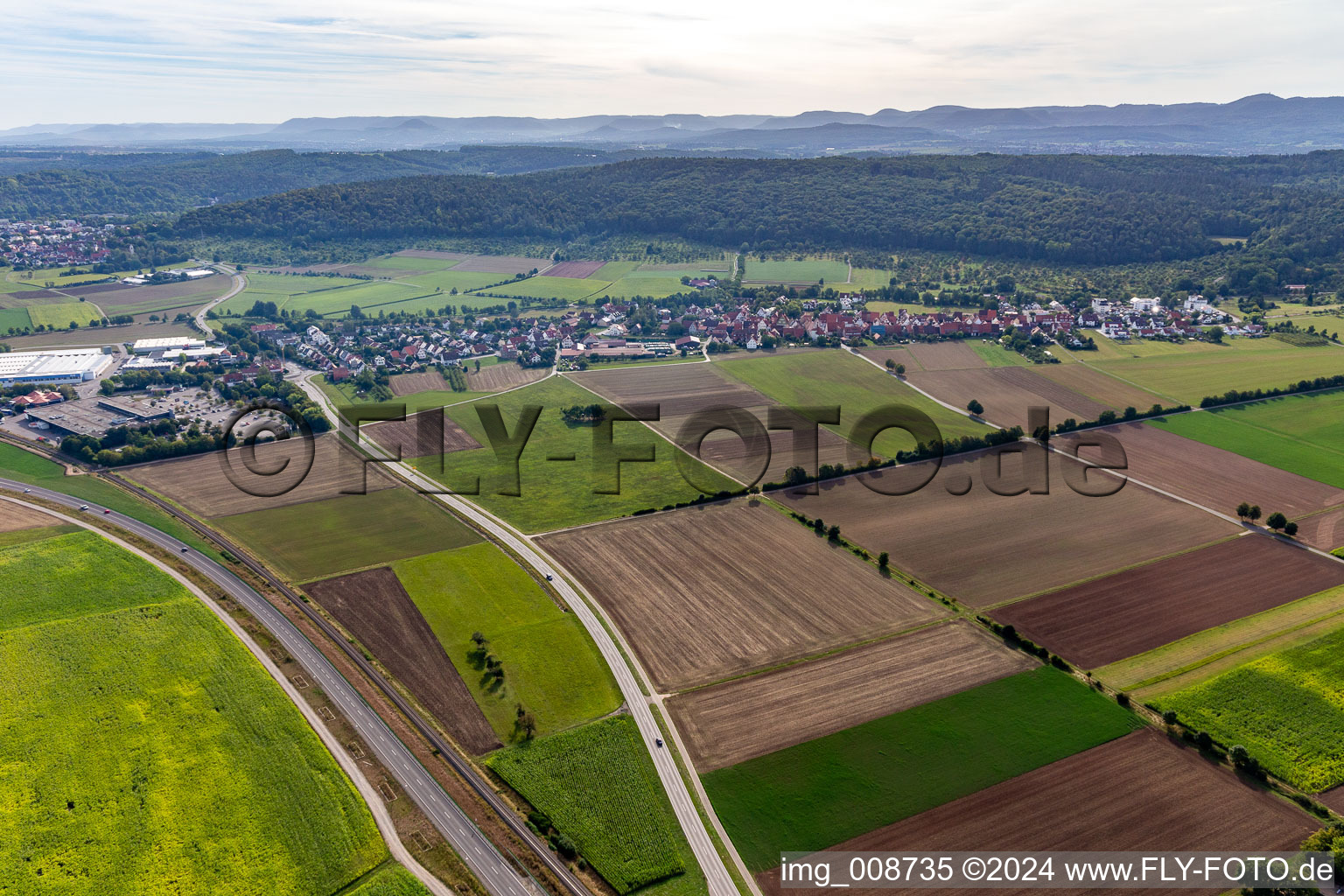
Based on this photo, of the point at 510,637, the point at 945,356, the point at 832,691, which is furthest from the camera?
the point at 945,356

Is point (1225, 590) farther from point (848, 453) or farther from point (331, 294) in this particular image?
point (331, 294)

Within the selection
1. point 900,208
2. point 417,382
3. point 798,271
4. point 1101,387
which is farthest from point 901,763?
point 900,208

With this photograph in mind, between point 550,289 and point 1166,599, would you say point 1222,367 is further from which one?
point 550,289

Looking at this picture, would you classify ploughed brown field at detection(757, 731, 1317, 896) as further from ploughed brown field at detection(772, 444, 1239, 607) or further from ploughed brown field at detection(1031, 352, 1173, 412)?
ploughed brown field at detection(1031, 352, 1173, 412)

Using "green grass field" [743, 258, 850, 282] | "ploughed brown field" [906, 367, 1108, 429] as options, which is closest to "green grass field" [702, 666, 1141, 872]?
"ploughed brown field" [906, 367, 1108, 429]

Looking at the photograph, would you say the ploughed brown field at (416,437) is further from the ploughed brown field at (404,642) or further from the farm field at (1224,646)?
the farm field at (1224,646)

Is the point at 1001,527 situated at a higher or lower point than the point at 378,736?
higher

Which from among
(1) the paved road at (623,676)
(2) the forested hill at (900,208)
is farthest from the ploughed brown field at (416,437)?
(2) the forested hill at (900,208)
